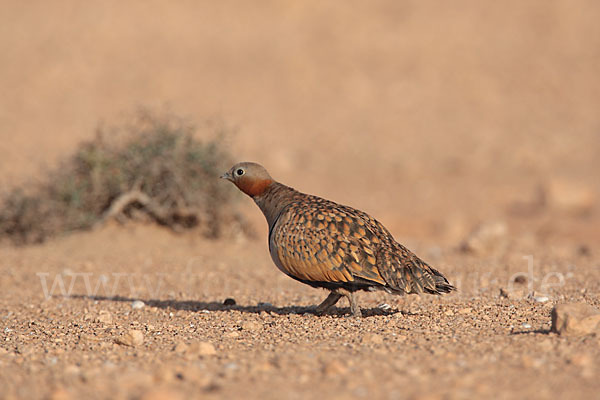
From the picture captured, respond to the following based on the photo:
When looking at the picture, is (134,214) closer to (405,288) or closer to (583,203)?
(405,288)

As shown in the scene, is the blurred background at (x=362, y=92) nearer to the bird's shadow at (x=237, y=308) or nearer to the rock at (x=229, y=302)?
the bird's shadow at (x=237, y=308)

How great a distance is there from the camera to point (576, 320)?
480 centimetres

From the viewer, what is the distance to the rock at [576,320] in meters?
4.80

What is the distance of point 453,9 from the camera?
101ft

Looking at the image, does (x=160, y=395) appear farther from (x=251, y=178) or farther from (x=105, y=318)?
(x=251, y=178)

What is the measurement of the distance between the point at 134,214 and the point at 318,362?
7.90 metres

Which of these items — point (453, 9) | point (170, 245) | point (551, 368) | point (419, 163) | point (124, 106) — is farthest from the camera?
point (453, 9)

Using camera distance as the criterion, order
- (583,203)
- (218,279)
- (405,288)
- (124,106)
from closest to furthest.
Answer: (405,288) → (218,279) → (583,203) → (124,106)

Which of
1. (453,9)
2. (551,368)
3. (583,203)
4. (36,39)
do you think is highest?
(453,9)

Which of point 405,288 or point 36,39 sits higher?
point 36,39

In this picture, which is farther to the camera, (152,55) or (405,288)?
(152,55)

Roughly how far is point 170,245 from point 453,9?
75.4 ft

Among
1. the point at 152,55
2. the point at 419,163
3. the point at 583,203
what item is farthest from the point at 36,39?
the point at 583,203

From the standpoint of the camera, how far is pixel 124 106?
24312 mm
